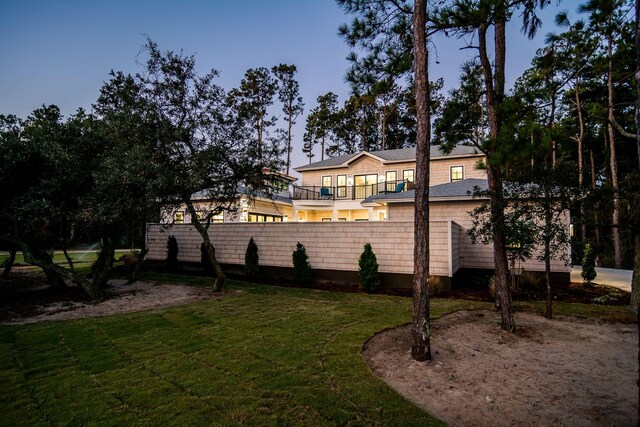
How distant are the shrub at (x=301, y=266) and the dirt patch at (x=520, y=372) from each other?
19.3 feet

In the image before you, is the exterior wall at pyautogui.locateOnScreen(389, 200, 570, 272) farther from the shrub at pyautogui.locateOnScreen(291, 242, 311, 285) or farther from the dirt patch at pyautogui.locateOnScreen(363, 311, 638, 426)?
the shrub at pyautogui.locateOnScreen(291, 242, 311, 285)

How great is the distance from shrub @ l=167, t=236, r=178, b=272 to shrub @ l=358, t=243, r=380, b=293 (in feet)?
32.3

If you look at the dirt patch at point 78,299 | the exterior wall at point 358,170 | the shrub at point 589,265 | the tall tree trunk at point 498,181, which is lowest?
the dirt patch at point 78,299

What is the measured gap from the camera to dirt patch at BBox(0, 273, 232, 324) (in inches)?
298

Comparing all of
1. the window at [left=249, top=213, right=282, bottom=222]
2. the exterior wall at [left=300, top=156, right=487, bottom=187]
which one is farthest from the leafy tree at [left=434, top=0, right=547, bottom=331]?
the window at [left=249, top=213, right=282, bottom=222]

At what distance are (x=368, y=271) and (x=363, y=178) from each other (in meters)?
13.9

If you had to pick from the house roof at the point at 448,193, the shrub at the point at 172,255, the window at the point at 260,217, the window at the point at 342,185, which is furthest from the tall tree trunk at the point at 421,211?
the window at the point at 342,185

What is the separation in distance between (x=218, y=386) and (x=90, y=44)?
22409 millimetres

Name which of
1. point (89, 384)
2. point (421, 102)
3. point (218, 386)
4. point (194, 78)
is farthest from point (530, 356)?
point (194, 78)

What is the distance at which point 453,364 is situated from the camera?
442cm

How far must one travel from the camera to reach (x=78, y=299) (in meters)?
9.16

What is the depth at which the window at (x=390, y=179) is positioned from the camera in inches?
845

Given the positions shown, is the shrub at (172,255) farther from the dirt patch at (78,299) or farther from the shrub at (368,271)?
the shrub at (368,271)

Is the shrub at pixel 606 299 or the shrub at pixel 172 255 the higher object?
the shrub at pixel 172 255
